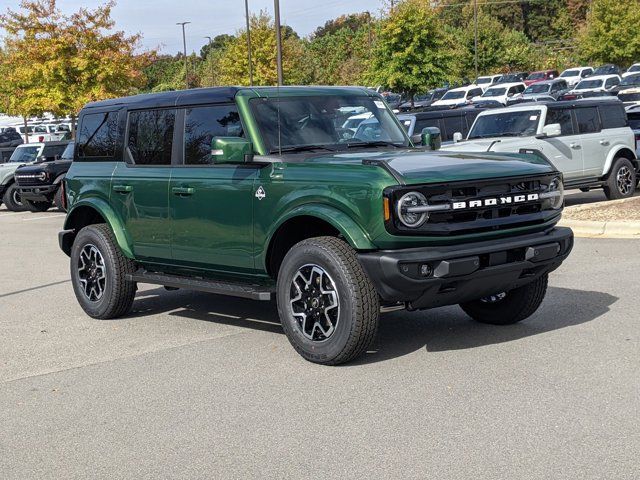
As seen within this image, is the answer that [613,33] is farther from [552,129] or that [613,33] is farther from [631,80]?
[552,129]

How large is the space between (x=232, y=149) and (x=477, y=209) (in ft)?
6.24

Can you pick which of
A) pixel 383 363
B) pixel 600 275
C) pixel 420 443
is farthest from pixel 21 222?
pixel 420 443

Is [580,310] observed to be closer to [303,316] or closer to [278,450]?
[303,316]

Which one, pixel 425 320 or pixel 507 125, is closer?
pixel 425 320

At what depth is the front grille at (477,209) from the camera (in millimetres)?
6471

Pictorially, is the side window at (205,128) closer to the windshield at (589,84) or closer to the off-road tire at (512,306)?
the off-road tire at (512,306)

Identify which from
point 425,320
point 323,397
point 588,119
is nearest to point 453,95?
point 588,119

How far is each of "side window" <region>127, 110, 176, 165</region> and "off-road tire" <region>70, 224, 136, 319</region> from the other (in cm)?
78

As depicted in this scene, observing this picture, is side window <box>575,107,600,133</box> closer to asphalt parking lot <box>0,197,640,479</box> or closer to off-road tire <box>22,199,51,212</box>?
asphalt parking lot <box>0,197,640,479</box>

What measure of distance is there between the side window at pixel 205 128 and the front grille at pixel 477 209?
189 cm

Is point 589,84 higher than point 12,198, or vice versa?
point 589,84

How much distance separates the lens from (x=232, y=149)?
24.0 feet

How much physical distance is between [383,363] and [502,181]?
1529mm

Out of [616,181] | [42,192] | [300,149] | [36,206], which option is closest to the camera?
[300,149]
